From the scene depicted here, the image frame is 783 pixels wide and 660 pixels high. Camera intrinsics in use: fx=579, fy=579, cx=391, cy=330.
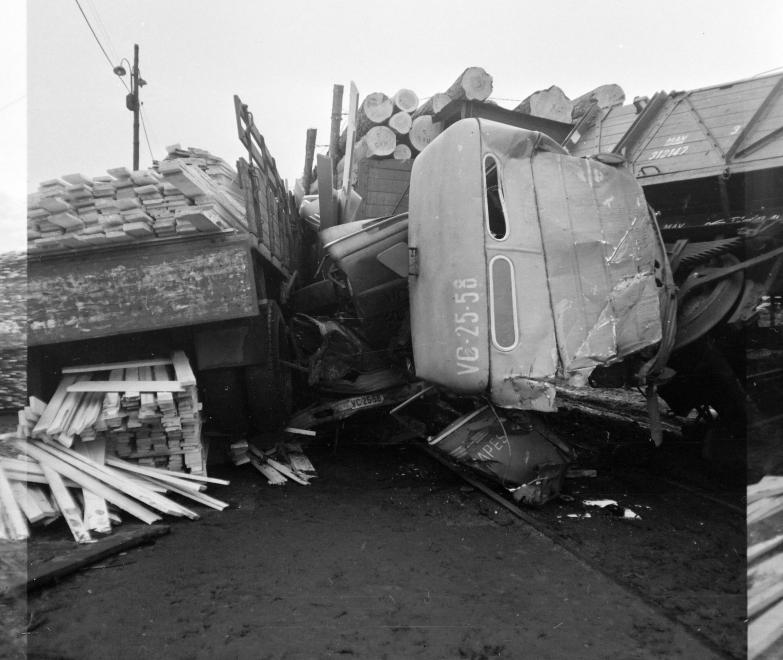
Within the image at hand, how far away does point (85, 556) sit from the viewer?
2863 mm

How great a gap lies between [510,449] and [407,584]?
153 cm

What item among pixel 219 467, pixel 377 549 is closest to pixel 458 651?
pixel 377 549

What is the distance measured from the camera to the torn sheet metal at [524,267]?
3625 millimetres

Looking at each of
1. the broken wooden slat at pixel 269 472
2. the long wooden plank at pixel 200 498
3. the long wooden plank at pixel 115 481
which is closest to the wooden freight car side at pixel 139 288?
→ the long wooden plank at pixel 115 481

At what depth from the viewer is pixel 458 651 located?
7.41ft

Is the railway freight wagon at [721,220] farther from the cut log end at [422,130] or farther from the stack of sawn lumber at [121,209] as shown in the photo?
the stack of sawn lumber at [121,209]

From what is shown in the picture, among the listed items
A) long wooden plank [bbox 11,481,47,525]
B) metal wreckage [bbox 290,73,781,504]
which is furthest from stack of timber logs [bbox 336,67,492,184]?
long wooden plank [bbox 11,481,47,525]

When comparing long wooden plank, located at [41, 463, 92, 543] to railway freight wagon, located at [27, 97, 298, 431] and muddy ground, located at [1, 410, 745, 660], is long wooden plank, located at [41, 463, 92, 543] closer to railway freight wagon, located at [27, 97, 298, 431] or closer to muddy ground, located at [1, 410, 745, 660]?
muddy ground, located at [1, 410, 745, 660]

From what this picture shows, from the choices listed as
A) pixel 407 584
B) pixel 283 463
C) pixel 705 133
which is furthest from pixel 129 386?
pixel 705 133

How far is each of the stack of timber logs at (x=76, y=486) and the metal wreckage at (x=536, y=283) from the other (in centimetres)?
189

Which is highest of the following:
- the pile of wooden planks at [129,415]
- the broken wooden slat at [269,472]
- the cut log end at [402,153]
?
the cut log end at [402,153]

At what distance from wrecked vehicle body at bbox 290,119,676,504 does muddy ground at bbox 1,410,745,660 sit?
1.74ft

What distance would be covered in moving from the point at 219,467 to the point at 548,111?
6146 millimetres

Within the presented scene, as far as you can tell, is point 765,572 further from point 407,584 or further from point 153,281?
point 153,281
